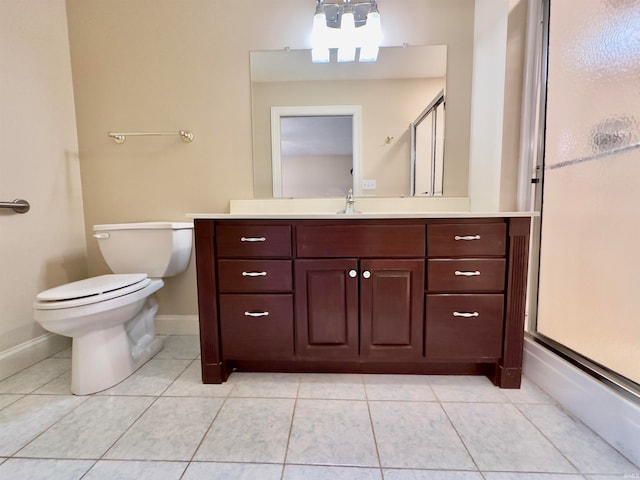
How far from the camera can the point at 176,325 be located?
1855 mm

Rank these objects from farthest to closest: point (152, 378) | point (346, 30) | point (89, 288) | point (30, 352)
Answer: point (346, 30), point (30, 352), point (152, 378), point (89, 288)

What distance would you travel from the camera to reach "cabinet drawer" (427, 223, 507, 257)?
47.1 inches

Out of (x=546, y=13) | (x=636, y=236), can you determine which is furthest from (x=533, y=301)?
(x=546, y=13)

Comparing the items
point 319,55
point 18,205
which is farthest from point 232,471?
point 319,55

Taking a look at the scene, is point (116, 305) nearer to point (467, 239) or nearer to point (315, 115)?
point (315, 115)

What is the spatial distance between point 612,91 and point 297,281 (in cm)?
149

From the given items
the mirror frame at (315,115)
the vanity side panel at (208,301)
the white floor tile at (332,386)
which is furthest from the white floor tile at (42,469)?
the mirror frame at (315,115)

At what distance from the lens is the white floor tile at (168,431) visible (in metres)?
0.91

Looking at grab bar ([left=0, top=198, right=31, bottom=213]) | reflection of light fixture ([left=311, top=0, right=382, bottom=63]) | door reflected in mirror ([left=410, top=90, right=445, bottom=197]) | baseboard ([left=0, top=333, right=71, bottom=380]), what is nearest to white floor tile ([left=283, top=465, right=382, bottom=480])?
door reflected in mirror ([left=410, top=90, right=445, bottom=197])

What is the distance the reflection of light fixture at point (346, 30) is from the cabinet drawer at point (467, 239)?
116 centimetres

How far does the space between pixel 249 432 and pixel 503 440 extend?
88 centimetres

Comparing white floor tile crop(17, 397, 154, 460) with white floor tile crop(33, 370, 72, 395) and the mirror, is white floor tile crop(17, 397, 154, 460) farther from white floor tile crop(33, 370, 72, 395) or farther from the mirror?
the mirror

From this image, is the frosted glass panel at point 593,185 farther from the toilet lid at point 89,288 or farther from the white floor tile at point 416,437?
the toilet lid at point 89,288

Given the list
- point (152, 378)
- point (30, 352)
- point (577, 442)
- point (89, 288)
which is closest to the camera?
point (577, 442)
